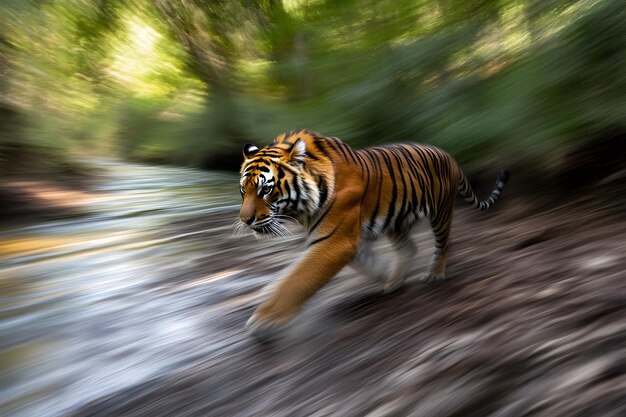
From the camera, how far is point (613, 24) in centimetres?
336

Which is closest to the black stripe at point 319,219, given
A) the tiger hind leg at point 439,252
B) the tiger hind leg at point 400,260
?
the tiger hind leg at point 400,260

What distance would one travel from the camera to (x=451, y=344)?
2266 millimetres

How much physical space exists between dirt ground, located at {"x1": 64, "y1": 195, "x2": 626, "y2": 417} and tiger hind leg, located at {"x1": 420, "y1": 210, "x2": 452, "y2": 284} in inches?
2.9

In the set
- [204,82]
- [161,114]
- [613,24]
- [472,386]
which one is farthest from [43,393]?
[161,114]

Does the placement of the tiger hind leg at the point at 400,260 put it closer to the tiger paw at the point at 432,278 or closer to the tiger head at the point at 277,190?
the tiger paw at the point at 432,278

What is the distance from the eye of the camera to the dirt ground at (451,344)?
71.4 inches

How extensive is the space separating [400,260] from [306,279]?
970 mm

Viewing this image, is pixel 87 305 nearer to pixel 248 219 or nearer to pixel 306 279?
pixel 248 219

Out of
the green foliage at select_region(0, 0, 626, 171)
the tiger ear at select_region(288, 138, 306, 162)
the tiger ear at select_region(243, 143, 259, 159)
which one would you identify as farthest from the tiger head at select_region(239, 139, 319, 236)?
the green foliage at select_region(0, 0, 626, 171)

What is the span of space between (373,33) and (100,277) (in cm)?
321

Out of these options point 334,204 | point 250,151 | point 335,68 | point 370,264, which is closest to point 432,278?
point 370,264

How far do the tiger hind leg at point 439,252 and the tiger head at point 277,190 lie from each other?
912 mm

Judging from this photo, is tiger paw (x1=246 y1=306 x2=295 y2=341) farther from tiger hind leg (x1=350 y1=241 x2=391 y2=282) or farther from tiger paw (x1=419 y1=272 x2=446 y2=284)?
tiger paw (x1=419 y1=272 x2=446 y2=284)

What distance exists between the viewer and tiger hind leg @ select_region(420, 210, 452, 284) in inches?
144
